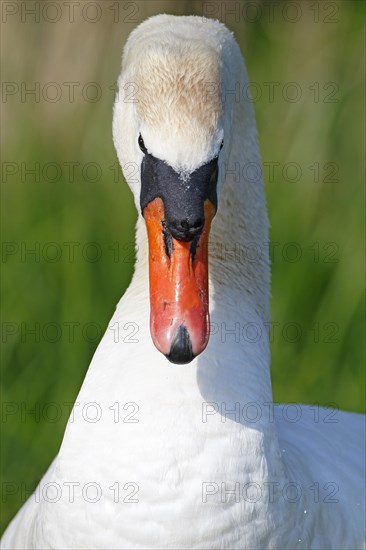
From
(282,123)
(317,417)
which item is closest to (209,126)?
(317,417)

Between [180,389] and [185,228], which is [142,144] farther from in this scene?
[180,389]

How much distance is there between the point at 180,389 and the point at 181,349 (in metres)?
0.20

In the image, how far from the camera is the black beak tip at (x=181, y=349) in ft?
5.35

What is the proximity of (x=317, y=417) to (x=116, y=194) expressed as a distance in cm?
180

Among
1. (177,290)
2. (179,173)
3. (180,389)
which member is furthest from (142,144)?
(180,389)

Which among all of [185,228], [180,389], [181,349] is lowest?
[180,389]

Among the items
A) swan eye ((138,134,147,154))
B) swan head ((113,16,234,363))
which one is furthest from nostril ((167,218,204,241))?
swan eye ((138,134,147,154))

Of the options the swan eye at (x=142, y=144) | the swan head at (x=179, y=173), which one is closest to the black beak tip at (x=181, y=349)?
the swan head at (x=179, y=173)

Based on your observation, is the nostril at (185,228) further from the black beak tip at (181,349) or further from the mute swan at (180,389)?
the black beak tip at (181,349)

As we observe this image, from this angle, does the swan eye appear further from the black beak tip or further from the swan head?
the black beak tip

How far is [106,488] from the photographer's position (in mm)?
1787

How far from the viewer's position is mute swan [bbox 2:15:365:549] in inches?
65.9

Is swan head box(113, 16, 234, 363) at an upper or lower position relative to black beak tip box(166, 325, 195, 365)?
upper

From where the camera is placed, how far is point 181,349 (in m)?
1.63
